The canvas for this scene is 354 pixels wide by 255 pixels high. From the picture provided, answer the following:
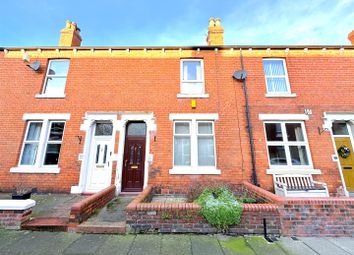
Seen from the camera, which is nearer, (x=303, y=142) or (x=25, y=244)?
(x=25, y=244)

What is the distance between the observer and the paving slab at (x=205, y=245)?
3.39 meters

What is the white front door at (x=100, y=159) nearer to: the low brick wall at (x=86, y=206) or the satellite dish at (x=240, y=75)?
the low brick wall at (x=86, y=206)

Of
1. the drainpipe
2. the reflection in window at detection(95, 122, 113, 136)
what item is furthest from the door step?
the drainpipe

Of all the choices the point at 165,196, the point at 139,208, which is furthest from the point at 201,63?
the point at 139,208

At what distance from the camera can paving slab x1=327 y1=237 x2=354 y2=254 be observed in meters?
3.53

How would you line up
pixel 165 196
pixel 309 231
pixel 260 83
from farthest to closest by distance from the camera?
1. pixel 260 83
2. pixel 165 196
3. pixel 309 231

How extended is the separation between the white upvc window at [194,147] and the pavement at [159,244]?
3622 mm

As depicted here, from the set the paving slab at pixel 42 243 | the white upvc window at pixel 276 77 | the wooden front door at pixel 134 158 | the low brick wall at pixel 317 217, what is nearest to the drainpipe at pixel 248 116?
the white upvc window at pixel 276 77

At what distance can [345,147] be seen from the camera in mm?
7801

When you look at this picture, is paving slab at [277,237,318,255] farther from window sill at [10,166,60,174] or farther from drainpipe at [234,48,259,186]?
window sill at [10,166,60,174]

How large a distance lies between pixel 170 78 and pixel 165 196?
5432 millimetres

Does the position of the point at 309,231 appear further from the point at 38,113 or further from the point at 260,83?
the point at 38,113

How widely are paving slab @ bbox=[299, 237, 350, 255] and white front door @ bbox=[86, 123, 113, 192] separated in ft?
22.6

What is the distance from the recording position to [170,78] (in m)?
8.61
